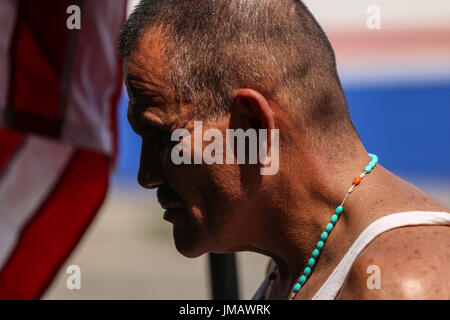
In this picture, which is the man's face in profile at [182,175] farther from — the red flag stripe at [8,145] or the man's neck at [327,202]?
the red flag stripe at [8,145]

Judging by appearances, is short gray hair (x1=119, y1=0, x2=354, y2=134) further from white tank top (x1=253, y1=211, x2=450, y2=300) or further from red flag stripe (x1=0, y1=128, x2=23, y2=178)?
red flag stripe (x1=0, y1=128, x2=23, y2=178)

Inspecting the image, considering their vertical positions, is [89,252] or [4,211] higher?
[4,211]

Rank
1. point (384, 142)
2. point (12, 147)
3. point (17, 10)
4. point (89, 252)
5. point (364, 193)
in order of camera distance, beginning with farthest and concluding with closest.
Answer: point (89, 252) < point (384, 142) < point (12, 147) < point (17, 10) < point (364, 193)

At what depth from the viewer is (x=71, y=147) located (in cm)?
269

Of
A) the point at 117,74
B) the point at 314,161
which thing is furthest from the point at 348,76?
the point at 314,161

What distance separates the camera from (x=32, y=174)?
2697mm

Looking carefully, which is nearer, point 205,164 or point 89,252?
point 205,164

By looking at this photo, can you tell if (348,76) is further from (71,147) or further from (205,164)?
(205,164)

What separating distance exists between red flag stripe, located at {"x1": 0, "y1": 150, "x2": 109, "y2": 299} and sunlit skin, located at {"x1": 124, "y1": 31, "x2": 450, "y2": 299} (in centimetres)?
120

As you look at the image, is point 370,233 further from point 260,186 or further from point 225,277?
point 225,277

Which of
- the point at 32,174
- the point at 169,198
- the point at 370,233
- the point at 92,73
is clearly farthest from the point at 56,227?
the point at 370,233

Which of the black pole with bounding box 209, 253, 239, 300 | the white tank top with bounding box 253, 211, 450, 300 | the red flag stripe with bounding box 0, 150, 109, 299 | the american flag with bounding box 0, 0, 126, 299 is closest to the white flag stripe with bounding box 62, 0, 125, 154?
the american flag with bounding box 0, 0, 126, 299
